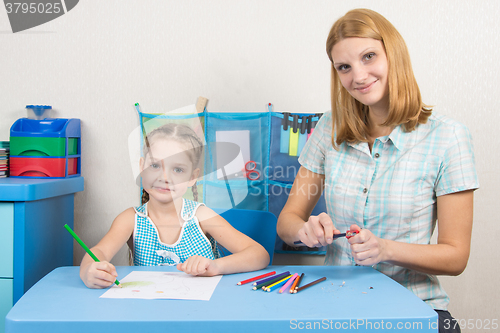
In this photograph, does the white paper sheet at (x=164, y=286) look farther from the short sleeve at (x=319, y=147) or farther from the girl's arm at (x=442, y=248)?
the short sleeve at (x=319, y=147)

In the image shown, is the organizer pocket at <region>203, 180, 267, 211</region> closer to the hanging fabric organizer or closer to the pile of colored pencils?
the hanging fabric organizer

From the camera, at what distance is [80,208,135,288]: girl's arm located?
28.5 inches

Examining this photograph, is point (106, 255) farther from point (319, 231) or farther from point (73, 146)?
point (73, 146)

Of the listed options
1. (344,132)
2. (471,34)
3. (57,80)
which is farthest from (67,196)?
(471,34)

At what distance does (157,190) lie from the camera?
43.2 inches

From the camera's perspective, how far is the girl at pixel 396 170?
891 millimetres

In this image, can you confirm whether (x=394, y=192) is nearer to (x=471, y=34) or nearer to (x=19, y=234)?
(x=471, y=34)

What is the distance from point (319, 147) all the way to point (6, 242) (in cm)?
98

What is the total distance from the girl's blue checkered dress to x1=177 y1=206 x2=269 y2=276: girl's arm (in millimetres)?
29

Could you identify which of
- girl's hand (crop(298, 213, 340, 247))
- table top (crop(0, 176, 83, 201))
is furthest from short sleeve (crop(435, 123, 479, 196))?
table top (crop(0, 176, 83, 201))

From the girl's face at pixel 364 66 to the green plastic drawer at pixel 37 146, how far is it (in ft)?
3.45

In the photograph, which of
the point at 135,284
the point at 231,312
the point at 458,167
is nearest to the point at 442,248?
the point at 458,167

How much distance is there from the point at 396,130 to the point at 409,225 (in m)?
0.24

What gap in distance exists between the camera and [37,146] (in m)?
1.42
